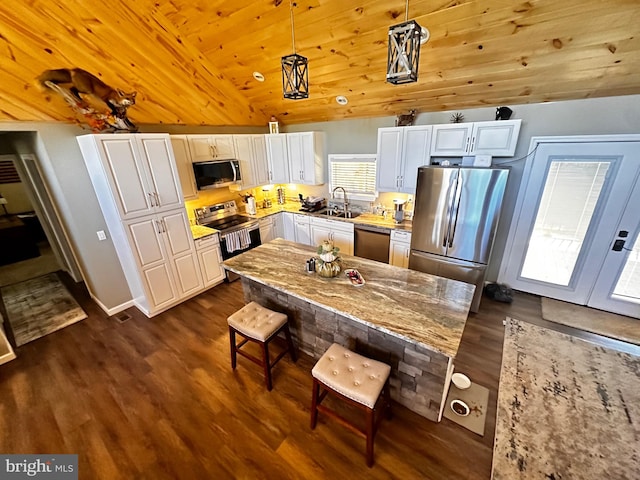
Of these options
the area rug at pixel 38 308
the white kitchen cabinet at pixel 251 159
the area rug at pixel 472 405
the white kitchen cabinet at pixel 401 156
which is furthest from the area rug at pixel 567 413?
the area rug at pixel 38 308

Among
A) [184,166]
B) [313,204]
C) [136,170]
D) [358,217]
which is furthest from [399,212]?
Answer: [136,170]

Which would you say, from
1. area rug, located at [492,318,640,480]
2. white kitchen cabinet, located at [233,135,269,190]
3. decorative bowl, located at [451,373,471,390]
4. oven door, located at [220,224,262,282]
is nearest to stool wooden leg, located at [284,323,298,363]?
decorative bowl, located at [451,373,471,390]

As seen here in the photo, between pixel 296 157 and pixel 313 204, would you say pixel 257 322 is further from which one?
pixel 296 157

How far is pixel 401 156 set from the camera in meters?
3.65

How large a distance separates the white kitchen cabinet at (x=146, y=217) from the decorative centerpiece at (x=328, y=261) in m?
2.35

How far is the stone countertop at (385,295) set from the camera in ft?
5.47

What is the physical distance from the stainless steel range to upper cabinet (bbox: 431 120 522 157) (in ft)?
10.2

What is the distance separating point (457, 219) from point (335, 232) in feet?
6.35

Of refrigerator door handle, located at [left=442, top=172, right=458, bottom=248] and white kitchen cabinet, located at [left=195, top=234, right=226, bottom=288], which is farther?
white kitchen cabinet, located at [left=195, top=234, right=226, bottom=288]

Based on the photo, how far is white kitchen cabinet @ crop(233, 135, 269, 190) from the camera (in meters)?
4.38

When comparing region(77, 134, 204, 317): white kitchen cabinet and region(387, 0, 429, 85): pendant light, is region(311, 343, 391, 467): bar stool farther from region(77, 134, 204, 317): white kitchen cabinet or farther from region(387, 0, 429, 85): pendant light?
region(77, 134, 204, 317): white kitchen cabinet

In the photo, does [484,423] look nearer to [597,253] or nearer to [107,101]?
[597,253]

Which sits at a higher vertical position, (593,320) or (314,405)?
(314,405)

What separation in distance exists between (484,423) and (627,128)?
3.43m
